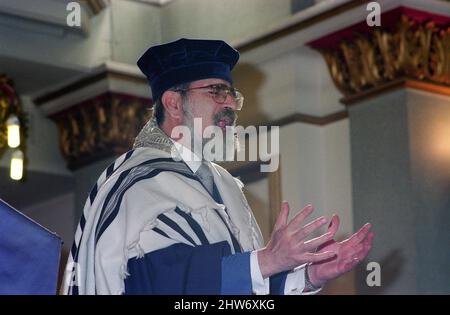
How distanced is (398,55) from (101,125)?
2743mm

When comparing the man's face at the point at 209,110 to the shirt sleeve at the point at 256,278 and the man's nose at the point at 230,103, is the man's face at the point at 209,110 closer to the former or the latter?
the man's nose at the point at 230,103

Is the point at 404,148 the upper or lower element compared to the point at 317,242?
upper

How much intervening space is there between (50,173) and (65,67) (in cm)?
107

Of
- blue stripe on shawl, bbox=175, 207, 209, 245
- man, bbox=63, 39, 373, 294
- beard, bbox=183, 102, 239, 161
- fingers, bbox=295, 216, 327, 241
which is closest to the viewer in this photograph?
fingers, bbox=295, 216, 327, 241

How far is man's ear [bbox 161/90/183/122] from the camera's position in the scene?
14.1 ft

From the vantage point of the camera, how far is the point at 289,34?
784cm

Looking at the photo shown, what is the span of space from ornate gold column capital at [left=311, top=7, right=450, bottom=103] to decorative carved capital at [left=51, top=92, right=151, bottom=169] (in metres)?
1.92

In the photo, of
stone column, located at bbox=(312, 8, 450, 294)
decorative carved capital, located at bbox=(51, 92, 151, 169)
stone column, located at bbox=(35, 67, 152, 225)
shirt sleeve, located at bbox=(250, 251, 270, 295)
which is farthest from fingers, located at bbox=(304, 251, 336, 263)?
decorative carved capital, located at bbox=(51, 92, 151, 169)

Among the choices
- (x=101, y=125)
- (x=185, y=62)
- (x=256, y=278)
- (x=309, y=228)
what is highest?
(x=101, y=125)

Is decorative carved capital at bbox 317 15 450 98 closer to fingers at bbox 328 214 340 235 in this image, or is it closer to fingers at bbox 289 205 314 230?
fingers at bbox 328 214 340 235

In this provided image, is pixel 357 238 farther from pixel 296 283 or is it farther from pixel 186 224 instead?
pixel 186 224

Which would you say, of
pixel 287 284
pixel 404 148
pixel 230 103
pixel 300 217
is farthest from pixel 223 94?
pixel 404 148

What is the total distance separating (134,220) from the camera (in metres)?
3.86
